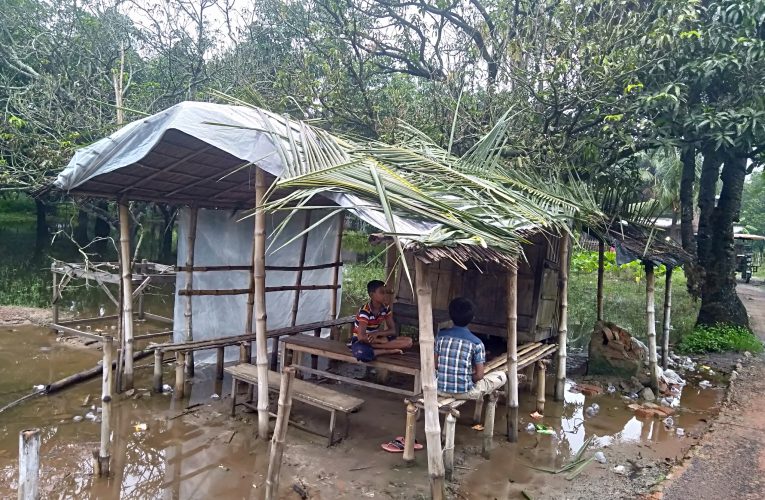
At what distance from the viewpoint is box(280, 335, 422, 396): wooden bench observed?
219 inches

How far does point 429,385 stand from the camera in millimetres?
4191

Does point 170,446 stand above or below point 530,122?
below

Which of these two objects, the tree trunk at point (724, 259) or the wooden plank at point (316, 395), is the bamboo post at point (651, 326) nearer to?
the tree trunk at point (724, 259)

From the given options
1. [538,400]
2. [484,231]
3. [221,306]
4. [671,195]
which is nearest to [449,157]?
[484,231]

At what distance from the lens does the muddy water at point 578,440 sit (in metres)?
4.85

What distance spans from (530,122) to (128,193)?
6.22m

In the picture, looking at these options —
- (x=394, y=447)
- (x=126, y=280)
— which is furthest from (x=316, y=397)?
(x=126, y=280)

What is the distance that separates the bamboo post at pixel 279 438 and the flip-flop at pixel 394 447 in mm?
1518

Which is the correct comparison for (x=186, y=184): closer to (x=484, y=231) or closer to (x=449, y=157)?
(x=449, y=157)

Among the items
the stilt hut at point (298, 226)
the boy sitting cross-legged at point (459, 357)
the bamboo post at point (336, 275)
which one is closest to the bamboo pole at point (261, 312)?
the stilt hut at point (298, 226)

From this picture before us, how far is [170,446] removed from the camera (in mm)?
5246

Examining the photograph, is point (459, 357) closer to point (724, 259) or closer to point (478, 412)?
point (478, 412)

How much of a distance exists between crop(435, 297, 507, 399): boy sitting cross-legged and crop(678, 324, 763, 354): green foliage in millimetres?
6879

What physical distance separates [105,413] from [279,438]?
1470 millimetres
